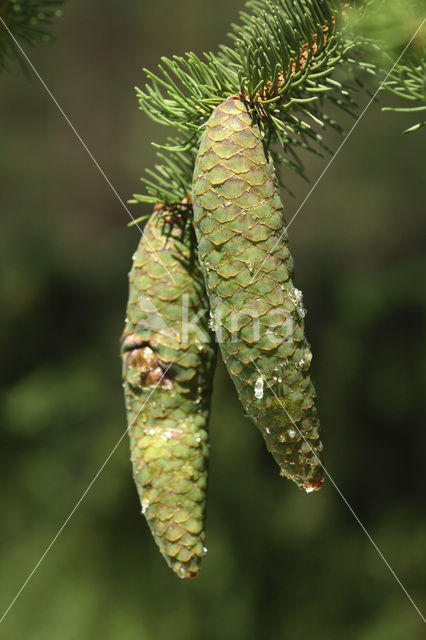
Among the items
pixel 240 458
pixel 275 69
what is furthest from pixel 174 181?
pixel 240 458

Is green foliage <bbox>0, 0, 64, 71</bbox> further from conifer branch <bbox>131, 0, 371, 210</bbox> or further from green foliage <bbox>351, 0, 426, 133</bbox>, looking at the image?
green foliage <bbox>351, 0, 426, 133</bbox>

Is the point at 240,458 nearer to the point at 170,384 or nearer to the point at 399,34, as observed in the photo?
the point at 170,384

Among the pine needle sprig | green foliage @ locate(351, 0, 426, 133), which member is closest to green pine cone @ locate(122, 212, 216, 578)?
the pine needle sprig

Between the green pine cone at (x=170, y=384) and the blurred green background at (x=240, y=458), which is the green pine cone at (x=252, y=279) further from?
the blurred green background at (x=240, y=458)

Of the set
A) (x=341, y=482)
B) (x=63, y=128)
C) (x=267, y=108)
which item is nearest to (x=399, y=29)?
(x=267, y=108)

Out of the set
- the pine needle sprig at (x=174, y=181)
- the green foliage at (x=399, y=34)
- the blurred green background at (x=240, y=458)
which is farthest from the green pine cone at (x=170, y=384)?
the blurred green background at (x=240, y=458)
